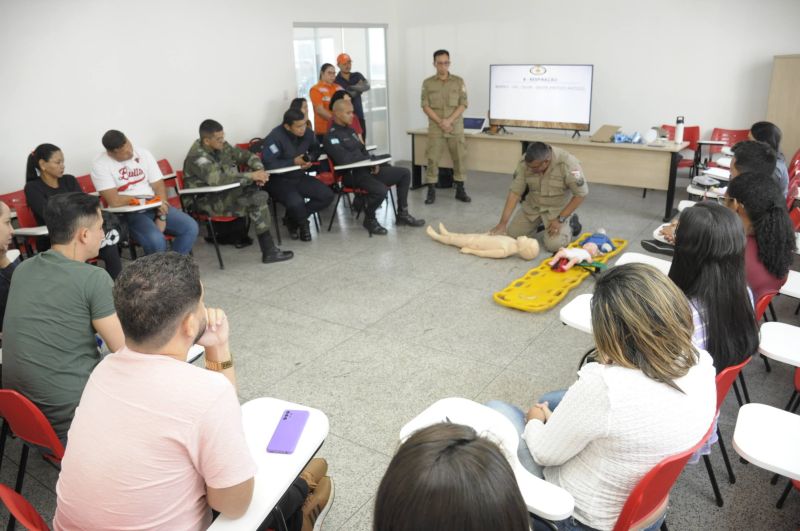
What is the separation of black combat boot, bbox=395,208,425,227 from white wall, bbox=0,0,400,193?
2.08 metres

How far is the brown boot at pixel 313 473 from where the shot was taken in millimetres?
1832

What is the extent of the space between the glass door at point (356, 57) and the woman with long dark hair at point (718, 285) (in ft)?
20.0

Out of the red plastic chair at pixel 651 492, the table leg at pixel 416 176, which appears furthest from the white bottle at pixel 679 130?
the red plastic chair at pixel 651 492

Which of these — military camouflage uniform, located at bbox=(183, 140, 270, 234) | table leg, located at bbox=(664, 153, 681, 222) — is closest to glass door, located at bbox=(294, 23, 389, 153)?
military camouflage uniform, located at bbox=(183, 140, 270, 234)

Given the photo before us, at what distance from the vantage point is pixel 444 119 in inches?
263

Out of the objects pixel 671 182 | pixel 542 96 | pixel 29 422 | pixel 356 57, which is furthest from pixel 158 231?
pixel 356 57

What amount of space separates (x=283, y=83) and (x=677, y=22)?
14.8 feet

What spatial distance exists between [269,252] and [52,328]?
3041 millimetres

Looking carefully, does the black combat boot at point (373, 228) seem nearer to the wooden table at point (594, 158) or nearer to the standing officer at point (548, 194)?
the standing officer at point (548, 194)

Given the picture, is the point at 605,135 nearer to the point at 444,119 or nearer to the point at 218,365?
the point at 444,119

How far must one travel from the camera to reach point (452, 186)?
24.2 feet

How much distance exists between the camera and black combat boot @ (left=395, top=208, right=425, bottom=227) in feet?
18.8

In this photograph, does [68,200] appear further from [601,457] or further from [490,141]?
[490,141]

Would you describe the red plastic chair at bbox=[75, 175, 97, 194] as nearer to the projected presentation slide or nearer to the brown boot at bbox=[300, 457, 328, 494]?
the brown boot at bbox=[300, 457, 328, 494]
